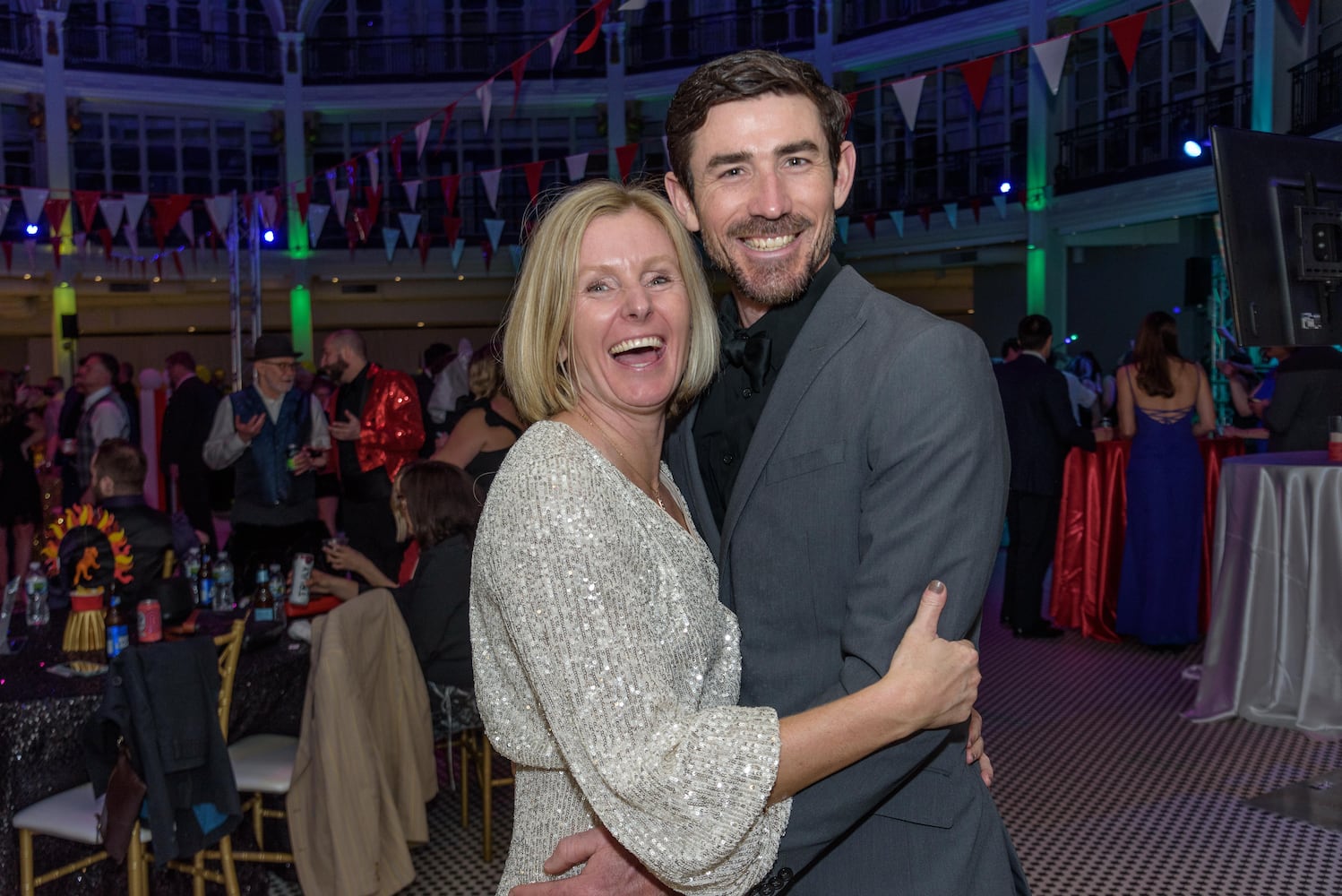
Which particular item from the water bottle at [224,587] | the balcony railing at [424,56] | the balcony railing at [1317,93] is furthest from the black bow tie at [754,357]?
the balcony railing at [424,56]

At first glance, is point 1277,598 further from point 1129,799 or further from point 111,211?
point 111,211

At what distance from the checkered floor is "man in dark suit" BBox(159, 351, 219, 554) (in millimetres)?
4593

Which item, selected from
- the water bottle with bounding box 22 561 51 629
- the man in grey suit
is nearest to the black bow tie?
the man in grey suit

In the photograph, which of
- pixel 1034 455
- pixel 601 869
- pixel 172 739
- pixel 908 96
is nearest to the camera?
pixel 601 869

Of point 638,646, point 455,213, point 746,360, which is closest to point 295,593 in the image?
point 746,360

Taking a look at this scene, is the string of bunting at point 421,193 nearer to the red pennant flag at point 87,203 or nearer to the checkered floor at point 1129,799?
the red pennant flag at point 87,203

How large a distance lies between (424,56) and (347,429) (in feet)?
52.4

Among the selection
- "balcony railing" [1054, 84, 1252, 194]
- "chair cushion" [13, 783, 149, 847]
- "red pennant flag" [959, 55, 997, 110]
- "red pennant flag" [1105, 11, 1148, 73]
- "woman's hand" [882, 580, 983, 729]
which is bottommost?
"chair cushion" [13, 783, 149, 847]

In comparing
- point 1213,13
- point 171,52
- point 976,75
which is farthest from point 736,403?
point 171,52

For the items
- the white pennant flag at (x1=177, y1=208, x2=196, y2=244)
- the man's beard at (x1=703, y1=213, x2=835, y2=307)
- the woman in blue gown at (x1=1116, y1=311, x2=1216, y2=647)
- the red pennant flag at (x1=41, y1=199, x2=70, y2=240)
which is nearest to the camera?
Answer: the man's beard at (x1=703, y1=213, x2=835, y2=307)

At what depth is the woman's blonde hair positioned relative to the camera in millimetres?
1333

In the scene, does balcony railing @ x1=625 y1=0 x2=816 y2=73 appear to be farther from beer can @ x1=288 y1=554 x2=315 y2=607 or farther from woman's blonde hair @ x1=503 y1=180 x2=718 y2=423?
woman's blonde hair @ x1=503 y1=180 x2=718 y2=423

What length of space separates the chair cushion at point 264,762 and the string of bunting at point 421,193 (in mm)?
4102

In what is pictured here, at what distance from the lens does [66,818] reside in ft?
9.86
